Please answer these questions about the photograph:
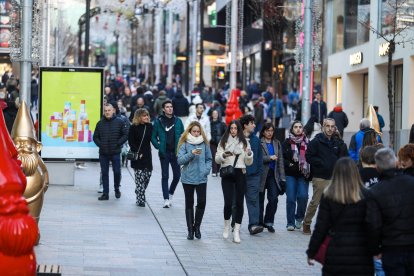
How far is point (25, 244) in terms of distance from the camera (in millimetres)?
6926

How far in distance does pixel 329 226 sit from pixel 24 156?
4335 mm

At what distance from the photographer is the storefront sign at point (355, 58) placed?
41312 mm

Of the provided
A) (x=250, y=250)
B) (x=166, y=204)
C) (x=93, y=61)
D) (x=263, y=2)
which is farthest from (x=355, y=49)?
(x=93, y=61)

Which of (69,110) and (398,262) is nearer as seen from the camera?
(398,262)

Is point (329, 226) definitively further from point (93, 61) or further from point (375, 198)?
point (93, 61)

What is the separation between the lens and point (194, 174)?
1530 cm

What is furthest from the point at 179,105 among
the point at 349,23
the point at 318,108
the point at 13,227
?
the point at 13,227

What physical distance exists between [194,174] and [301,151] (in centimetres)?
187

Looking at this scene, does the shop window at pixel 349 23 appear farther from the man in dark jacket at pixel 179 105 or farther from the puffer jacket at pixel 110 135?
the puffer jacket at pixel 110 135

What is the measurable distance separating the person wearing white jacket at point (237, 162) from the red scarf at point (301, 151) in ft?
3.81

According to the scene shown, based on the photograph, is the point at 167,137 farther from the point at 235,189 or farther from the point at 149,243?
the point at 149,243

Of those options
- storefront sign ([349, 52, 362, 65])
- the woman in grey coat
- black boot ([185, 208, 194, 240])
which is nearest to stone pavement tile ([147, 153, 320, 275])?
black boot ([185, 208, 194, 240])

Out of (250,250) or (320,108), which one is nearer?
(250,250)

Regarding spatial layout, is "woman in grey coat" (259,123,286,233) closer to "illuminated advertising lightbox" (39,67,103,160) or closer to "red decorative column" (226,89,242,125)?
"illuminated advertising lightbox" (39,67,103,160)
